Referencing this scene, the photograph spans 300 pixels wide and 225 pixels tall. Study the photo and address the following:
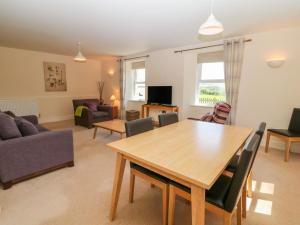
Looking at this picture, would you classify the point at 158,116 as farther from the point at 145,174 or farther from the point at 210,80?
the point at 210,80

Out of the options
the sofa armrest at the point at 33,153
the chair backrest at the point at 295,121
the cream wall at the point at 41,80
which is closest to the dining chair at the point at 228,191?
the sofa armrest at the point at 33,153

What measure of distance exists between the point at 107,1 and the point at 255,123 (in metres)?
3.54

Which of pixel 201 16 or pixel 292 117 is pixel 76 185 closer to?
pixel 201 16

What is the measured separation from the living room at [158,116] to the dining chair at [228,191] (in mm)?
21

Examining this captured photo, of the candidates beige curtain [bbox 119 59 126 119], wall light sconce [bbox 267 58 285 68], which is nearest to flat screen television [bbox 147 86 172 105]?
beige curtain [bbox 119 59 126 119]

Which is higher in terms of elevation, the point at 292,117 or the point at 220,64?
the point at 220,64

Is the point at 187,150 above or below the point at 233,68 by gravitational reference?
below

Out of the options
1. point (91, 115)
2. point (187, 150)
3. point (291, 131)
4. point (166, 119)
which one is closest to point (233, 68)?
point (291, 131)

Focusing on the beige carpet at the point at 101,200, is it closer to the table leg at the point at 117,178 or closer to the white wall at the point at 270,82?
the table leg at the point at 117,178

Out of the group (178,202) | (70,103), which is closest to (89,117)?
(70,103)

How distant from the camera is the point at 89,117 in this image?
469 cm

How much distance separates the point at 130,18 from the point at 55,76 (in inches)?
163

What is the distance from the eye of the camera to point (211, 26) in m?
1.62

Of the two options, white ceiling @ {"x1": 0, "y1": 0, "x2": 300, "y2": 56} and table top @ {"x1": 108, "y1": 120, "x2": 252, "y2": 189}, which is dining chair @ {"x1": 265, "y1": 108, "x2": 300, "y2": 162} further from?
white ceiling @ {"x1": 0, "y1": 0, "x2": 300, "y2": 56}
